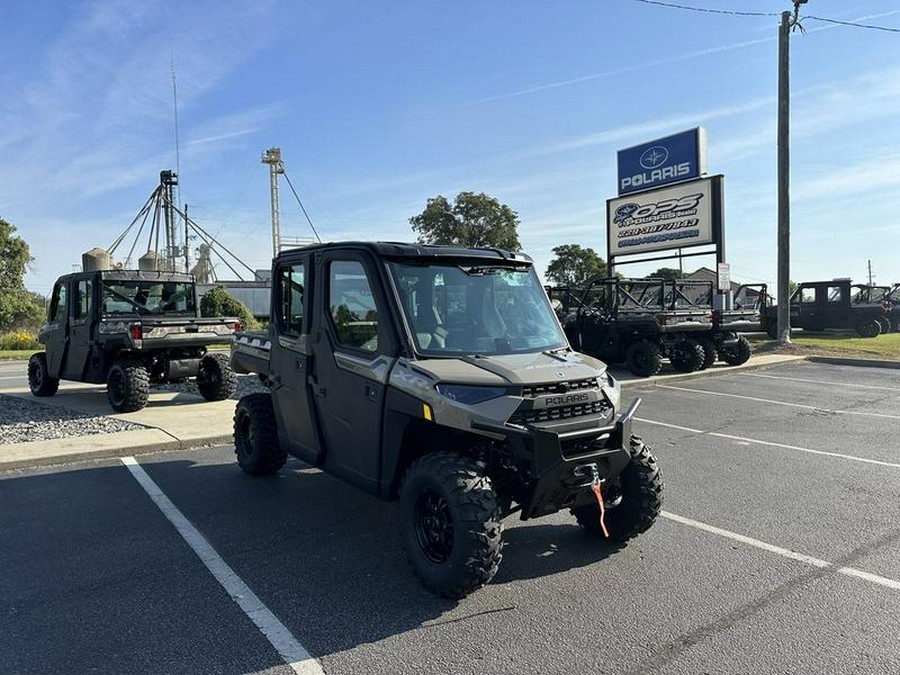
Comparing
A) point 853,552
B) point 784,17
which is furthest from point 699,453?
point 784,17

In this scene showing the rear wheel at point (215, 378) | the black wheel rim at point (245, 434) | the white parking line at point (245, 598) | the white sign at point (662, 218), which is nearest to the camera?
the white parking line at point (245, 598)

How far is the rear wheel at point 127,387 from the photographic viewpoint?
30.9 ft

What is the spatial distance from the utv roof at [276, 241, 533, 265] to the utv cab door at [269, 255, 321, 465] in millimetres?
614

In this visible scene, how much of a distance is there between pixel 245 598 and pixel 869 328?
92.0 feet

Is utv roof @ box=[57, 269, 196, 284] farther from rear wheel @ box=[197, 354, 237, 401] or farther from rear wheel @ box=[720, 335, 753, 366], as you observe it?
rear wheel @ box=[720, 335, 753, 366]

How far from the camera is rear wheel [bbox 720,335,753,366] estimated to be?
1616 centimetres

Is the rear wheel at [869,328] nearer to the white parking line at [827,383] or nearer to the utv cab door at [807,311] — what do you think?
the utv cab door at [807,311]

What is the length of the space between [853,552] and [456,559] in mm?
2830

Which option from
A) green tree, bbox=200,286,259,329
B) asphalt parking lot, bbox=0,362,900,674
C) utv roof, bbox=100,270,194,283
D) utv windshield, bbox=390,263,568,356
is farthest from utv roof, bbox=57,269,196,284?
green tree, bbox=200,286,259,329

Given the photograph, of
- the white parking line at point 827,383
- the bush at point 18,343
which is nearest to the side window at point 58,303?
the white parking line at point 827,383

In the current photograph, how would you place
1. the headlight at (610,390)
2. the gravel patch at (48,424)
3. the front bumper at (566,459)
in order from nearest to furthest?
the front bumper at (566,459), the headlight at (610,390), the gravel patch at (48,424)

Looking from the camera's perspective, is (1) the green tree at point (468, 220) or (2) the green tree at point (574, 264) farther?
(2) the green tree at point (574, 264)

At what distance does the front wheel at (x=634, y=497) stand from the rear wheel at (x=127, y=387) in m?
7.46

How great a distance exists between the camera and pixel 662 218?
64.2 ft
